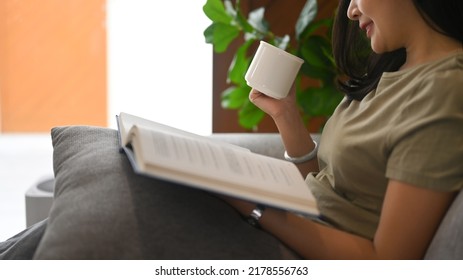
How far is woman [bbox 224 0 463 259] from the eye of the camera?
30.6 inches

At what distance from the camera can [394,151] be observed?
0.81 m

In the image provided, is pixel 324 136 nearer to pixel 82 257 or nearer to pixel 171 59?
pixel 82 257

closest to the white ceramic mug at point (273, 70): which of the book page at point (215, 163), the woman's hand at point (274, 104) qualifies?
the woman's hand at point (274, 104)

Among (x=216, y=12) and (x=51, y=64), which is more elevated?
(x=216, y=12)

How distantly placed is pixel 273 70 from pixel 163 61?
2.40 metres

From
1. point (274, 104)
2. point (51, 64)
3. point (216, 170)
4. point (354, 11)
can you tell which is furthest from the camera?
point (51, 64)

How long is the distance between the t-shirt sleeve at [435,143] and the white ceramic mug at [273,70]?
35 centimetres

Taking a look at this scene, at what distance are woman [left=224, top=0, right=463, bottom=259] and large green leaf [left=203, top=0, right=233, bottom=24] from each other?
1176mm

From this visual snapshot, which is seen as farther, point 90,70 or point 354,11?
point 90,70

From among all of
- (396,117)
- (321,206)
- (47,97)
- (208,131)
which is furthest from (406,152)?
(47,97)

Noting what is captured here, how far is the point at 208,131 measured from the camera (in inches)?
131

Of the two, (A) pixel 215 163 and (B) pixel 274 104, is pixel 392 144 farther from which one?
(B) pixel 274 104

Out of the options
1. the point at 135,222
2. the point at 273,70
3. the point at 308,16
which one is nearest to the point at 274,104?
the point at 273,70

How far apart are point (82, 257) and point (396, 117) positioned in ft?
1.57
